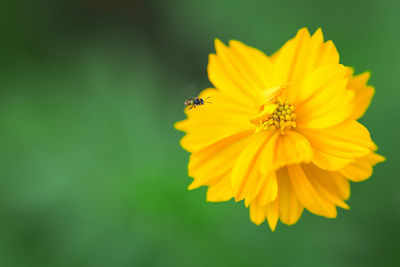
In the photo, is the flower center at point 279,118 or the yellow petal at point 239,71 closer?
the flower center at point 279,118

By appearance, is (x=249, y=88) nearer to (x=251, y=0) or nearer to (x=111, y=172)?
(x=111, y=172)

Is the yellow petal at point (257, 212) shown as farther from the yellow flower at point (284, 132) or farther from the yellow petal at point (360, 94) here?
the yellow petal at point (360, 94)

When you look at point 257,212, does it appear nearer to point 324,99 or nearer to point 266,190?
point 266,190

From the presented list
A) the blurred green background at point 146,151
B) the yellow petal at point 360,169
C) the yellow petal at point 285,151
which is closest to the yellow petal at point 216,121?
the yellow petal at point 285,151

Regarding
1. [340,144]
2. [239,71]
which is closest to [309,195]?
[340,144]

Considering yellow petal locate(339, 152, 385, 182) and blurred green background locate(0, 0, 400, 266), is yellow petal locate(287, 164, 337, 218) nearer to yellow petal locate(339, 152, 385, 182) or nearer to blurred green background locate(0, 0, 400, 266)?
yellow petal locate(339, 152, 385, 182)

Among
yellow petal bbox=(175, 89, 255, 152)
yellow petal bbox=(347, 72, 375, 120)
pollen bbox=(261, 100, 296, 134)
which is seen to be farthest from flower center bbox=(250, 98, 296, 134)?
yellow petal bbox=(347, 72, 375, 120)

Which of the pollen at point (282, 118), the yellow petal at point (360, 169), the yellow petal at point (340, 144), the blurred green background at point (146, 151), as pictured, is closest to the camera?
the yellow petal at point (340, 144)
